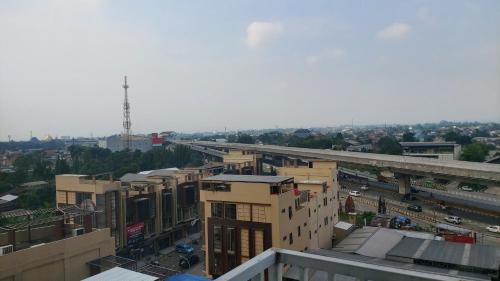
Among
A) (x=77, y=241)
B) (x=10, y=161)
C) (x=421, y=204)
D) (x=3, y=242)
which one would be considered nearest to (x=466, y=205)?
(x=421, y=204)

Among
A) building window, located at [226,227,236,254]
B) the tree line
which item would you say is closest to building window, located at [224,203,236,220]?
building window, located at [226,227,236,254]

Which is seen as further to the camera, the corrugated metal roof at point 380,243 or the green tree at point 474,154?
the green tree at point 474,154

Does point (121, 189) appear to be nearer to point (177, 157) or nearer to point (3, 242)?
point (3, 242)

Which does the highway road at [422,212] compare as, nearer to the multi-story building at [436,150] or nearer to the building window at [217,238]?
the building window at [217,238]

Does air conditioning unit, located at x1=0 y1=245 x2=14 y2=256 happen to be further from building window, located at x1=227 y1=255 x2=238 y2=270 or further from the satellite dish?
the satellite dish

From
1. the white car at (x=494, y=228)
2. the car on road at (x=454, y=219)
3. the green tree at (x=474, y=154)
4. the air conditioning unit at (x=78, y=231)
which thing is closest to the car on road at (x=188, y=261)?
the air conditioning unit at (x=78, y=231)

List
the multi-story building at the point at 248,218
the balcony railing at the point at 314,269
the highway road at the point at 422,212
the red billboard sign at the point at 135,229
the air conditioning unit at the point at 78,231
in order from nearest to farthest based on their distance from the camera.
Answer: the balcony railing at the point at 314,269
the air conditioning unit at the point at 78,231
the multi-story building at the point at 248,218
the red billboard sign at the point at 135,229
the highway road at the point at 422,212
